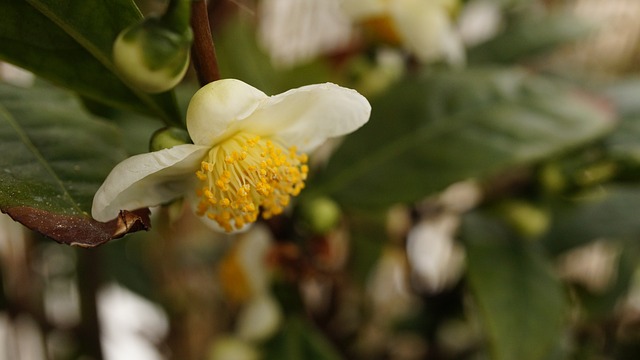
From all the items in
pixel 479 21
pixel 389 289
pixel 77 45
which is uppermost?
pixel 479 21

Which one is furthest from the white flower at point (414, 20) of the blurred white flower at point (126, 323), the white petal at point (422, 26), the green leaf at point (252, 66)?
the blurred white flower at point (126, 323)

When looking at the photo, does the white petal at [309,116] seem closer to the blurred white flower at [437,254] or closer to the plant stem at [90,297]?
the plant stem at [90,297]

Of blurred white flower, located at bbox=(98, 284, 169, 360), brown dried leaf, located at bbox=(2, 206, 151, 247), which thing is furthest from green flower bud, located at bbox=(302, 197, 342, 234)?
blurred white flower, located at bbox=(98, 284, 169, 360)

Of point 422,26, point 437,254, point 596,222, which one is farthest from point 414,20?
point 437,254

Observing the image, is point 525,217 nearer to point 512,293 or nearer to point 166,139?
point 512,293

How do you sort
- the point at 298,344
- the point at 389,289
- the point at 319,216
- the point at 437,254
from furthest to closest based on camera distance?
the point at 437,254
the point at 389,289
the point at 298,344
the point at 319,216

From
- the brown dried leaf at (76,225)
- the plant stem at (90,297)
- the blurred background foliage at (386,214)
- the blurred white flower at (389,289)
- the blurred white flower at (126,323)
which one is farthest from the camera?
the blurred white flower at (126,323)
